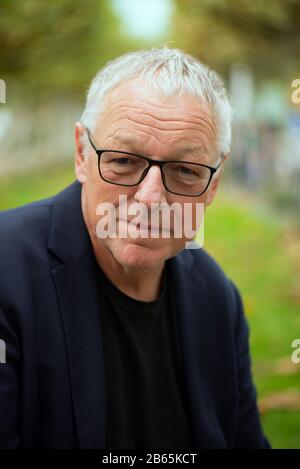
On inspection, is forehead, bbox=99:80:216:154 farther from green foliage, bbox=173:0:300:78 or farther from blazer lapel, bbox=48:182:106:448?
green foliage, bbox=173:0:300:78

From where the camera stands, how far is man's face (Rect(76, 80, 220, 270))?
1923 millimetres

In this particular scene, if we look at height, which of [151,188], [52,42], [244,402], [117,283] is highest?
[52,42]

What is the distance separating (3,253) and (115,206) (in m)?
0.39

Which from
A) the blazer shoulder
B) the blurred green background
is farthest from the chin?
the blurred green background

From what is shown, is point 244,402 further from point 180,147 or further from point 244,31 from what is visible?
point 244,31

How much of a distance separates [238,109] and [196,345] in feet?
18.4

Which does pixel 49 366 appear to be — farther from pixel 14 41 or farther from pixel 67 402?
pixel 14 41

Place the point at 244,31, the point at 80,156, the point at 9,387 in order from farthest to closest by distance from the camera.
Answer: the point at 244,31 → the point at 80,156 → the point at 9,387

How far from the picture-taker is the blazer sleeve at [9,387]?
1.84m

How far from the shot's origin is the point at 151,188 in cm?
193

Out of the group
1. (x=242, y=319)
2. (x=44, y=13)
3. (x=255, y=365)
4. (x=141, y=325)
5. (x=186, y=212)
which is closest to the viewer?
(x=186, y=212)

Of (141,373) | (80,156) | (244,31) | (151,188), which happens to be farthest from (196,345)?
(244,31)

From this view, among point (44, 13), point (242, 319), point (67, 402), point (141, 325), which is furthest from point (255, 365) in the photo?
point (44, 13)

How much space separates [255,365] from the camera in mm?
4547
